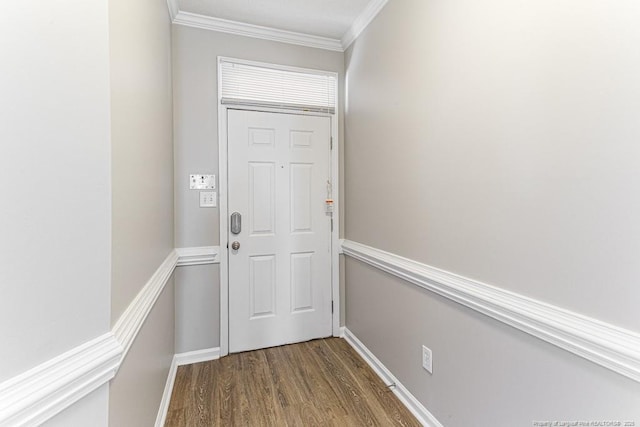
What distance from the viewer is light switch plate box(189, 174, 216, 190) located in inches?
92.8

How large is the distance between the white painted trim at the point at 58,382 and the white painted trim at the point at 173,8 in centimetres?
220

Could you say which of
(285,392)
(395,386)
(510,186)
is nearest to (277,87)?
(510,186)

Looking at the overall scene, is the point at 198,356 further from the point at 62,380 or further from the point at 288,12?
the point at 288,12

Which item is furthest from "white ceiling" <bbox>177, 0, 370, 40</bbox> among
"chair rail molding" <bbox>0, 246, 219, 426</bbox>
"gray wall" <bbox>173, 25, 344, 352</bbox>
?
"chair rail molding" <bbox>0, 246, 219, 426</bbox>

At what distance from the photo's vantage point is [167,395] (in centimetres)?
189

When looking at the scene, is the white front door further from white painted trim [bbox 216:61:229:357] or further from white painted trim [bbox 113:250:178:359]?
white painted trim [bbox 113:250:178:359]

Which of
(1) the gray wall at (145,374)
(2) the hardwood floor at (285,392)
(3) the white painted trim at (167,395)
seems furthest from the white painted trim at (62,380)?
(2) the hardwood floor at (285,392)

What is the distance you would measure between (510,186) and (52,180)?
1494 millimetres

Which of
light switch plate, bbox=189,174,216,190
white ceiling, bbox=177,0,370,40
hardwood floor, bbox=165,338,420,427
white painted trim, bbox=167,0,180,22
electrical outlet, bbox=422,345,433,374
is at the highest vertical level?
white ceiling, bbox=177,0,370,40

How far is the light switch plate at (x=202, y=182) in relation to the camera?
2357mm

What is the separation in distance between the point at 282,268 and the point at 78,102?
6.55ft

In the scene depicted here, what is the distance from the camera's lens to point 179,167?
2.32 meters

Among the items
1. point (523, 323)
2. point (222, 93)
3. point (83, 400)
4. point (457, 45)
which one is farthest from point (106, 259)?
point (222, 93)

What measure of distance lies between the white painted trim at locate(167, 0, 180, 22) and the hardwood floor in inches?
103
